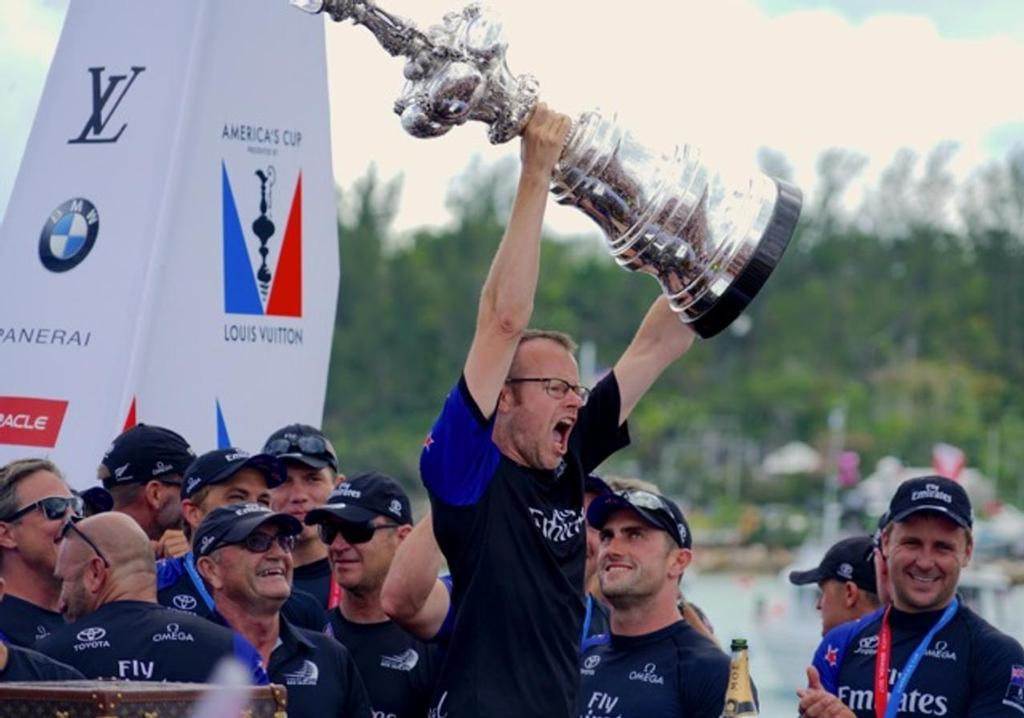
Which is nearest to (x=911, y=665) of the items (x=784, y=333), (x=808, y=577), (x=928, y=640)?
(x=928, y=640)

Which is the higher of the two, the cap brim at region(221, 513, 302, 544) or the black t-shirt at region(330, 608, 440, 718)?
the cap brim at region(221, 513, 302, 544)

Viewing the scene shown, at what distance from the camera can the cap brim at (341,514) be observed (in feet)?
22.6

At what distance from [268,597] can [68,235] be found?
7.76 feet

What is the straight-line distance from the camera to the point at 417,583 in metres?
5.49

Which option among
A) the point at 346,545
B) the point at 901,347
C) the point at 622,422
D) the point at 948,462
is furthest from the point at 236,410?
the point at 901,347

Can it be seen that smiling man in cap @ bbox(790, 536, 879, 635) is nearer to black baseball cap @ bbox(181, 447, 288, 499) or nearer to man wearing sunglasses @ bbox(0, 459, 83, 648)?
black baseball cap @ bbox(181, 447, 288, 499)

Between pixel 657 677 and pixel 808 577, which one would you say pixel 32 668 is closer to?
pixel 657 677

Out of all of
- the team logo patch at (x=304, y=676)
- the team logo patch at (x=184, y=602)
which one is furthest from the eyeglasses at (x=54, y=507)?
the team logo patch at (x=304, y=676)

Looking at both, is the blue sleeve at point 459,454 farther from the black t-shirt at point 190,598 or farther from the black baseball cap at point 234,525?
the black t-shirt at point 190,598

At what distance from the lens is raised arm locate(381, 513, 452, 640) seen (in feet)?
17.9

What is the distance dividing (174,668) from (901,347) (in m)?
87.8

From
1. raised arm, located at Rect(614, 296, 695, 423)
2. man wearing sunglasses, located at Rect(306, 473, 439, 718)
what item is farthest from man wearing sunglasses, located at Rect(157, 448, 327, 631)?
raised arm, located at Rect(614, 296, 695, 423)

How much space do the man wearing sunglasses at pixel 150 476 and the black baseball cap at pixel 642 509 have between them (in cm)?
153

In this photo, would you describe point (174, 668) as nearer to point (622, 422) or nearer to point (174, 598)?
point (174, 598)
